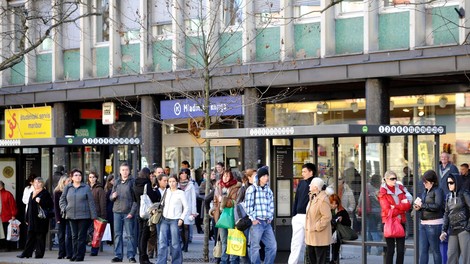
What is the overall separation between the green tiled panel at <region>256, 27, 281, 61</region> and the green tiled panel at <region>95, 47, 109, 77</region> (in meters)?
6.42

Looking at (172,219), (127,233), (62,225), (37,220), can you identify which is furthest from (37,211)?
(172,219)

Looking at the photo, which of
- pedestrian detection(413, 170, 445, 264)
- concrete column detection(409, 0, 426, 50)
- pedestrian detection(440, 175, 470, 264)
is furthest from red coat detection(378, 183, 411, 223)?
concrete column detection(409, 0, 426, 50)

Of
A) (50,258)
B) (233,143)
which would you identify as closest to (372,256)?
(50,258)

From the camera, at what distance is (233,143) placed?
3697 centimetres

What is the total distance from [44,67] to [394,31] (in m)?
14.3

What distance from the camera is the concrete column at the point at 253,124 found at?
97.5 feet

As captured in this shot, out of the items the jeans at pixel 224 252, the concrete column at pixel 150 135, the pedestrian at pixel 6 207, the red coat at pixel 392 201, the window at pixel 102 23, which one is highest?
the window at pixel 102 23

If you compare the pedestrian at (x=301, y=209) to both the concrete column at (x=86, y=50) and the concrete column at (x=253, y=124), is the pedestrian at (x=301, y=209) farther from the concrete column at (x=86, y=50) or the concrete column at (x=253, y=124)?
the concrete column at (x=86, y=50)

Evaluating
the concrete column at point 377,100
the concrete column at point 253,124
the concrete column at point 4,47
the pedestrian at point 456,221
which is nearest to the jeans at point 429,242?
the pedestrian at point 456,221

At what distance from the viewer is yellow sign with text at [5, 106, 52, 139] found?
36562 millimetres

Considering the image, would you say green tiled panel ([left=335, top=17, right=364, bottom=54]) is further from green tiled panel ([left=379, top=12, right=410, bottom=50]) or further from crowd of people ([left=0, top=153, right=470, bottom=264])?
crowd of people ([left=0, top=153, right=470, bottom=264])

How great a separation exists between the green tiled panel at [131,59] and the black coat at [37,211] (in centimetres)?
980

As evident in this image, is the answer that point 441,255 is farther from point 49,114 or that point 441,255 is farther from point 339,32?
A: point 49,114

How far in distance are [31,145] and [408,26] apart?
31.6 feet
